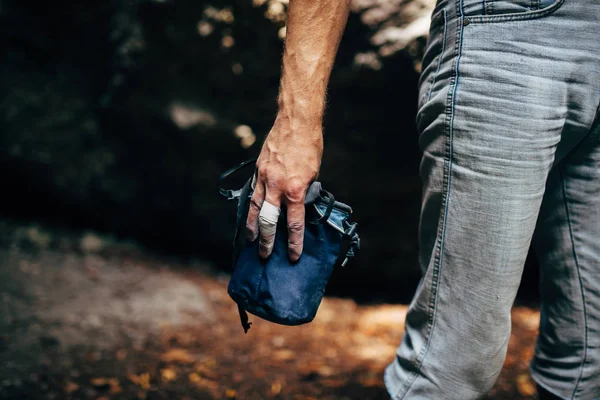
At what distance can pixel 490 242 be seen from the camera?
970mm

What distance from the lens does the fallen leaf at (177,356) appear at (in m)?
1.96

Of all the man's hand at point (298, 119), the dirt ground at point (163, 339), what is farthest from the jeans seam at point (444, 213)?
the dirt ground at point (163, 339)

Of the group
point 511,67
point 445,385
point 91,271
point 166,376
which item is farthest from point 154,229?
point 511,67

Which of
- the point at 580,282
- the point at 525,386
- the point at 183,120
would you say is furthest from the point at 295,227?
the point at 183,120

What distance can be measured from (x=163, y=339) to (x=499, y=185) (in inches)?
71.0

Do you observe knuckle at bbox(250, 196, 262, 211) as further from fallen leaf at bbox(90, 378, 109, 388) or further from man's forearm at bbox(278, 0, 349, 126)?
fallen leaf at bbox(90, 378, 109, 388)

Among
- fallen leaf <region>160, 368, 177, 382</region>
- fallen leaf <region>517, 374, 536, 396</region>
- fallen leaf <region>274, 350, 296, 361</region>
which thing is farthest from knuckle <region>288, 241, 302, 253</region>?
fallen leaf <region>517, 374, 536, 396</region>

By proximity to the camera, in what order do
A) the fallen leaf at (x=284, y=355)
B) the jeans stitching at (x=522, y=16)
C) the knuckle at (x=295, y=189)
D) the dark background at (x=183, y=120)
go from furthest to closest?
the dark background at (x=183, y=120), the fallen leaf at (x=284, y=355), the knuckle at (x=295, y=189), the jeans stitching at (x=522, y=16)

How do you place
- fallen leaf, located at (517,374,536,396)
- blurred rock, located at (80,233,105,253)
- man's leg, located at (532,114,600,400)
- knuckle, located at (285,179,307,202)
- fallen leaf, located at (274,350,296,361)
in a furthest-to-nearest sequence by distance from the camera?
blurred rock, located at (80,233,105,253), fallen leaf, located at (274,350,296,361), fallen leaf, located at (517,374,536,396), man's leg, located at (532,114,600,400), knuckle, located at (285,179,307,202)

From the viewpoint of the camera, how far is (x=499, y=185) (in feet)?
3.10

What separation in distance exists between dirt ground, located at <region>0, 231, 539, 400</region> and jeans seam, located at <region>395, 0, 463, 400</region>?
0.82 metres

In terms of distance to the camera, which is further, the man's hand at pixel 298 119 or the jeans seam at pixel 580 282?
the jeans seam at pixel 580 282

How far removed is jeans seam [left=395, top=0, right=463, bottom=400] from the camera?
966 millimetres

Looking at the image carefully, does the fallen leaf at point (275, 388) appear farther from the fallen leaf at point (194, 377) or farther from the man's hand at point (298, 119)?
the man's hand at point (298, 119)
